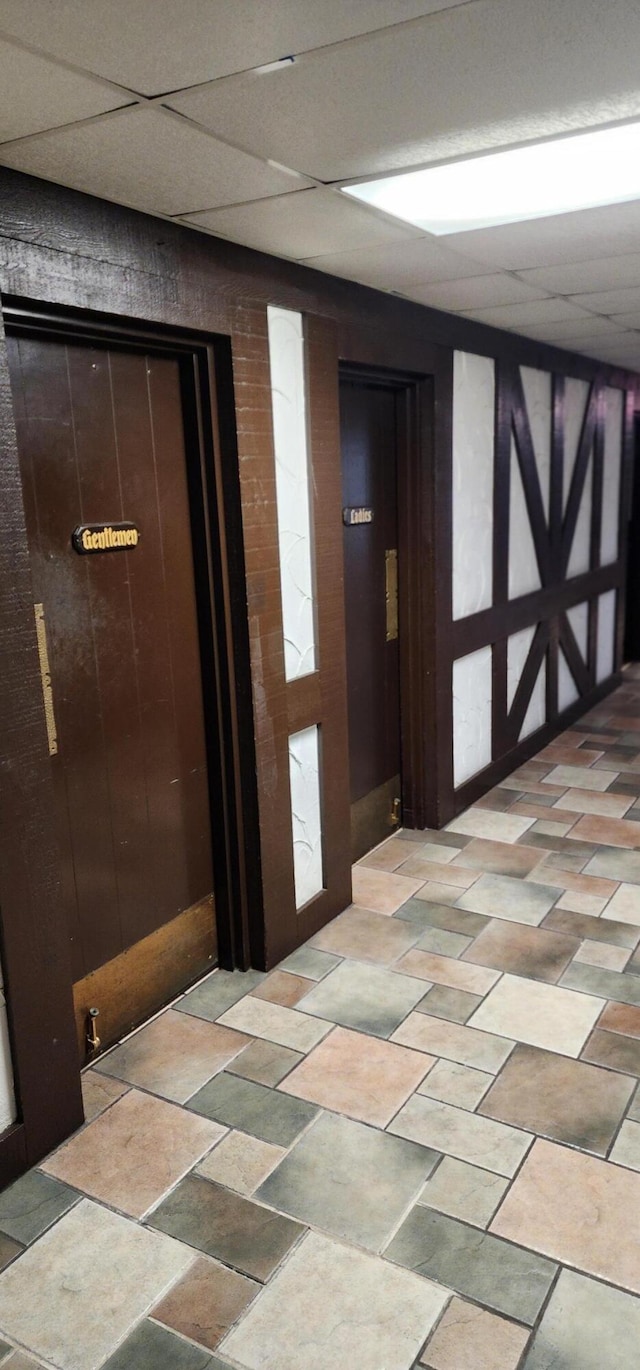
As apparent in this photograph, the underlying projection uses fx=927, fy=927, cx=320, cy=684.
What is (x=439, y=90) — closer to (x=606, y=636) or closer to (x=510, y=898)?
(x=510, y=898)

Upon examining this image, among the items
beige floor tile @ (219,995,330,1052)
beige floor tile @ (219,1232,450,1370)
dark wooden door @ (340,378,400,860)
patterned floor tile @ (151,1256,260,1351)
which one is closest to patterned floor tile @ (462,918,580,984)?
beige floor tile @ (219,995,330,1052)

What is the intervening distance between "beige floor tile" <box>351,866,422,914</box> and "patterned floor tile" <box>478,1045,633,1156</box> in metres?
1.10

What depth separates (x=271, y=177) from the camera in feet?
7.45

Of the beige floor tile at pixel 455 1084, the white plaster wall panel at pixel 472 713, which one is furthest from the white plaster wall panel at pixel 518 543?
the beige floor tile at pixel 455 1084

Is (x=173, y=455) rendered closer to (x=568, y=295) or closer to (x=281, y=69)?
(x=281, y=69)

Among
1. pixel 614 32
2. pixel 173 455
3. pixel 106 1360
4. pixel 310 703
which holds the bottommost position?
pixel 106 1360

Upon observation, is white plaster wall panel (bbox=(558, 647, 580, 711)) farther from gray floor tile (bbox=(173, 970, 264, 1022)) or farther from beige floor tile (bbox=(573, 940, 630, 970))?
gray floor tile (bbox=(173, 970, 264, 1022))

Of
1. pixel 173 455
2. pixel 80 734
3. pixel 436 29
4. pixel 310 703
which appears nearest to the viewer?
pixel 436 29

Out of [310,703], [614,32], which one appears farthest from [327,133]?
[310,703]

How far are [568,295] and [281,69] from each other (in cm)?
256

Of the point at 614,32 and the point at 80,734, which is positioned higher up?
the point at 614,32

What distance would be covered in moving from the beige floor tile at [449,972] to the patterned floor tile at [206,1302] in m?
1.37

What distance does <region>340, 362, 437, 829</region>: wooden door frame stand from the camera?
4.27m

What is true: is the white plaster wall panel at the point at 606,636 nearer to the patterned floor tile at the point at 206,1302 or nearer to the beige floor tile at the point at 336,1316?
the beige floor tile at the point at 336,1316
